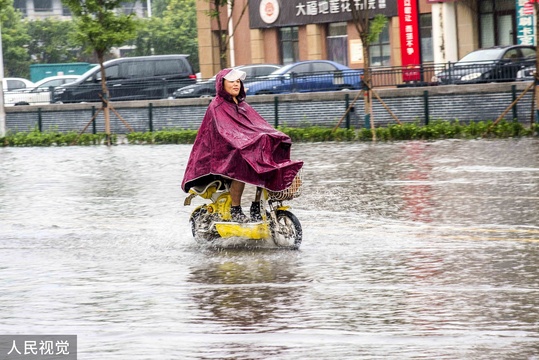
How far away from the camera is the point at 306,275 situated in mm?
9258

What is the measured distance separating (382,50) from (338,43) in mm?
2692

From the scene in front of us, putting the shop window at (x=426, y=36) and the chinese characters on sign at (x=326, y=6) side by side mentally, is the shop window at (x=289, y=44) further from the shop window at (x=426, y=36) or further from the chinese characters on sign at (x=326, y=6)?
the shop window at (x=426, y=36)

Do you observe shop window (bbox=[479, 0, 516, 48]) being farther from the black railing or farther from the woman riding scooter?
the woman riding scooter

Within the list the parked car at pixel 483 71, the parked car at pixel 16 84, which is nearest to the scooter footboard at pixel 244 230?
the parked car at pixel 483 71

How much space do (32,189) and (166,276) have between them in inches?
362

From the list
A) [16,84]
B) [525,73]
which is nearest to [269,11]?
[16,84]

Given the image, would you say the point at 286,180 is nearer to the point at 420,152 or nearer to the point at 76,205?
the point at 76,205

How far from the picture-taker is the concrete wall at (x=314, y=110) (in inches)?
1025

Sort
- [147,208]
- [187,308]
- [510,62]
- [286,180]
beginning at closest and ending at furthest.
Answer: [187,308], [286,180], [147,208], [510,62]

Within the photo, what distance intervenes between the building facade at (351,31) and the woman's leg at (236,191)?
1157 inches

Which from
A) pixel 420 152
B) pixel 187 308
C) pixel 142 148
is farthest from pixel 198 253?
pixel 142 148

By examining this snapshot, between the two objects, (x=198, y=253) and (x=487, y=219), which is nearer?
(x=198, y=253)

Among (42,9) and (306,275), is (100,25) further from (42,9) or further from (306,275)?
(42,9)

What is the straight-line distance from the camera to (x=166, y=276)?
9.54 m
